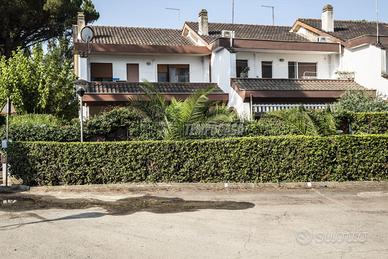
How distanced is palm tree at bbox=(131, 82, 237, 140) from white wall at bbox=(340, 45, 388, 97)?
543 inches

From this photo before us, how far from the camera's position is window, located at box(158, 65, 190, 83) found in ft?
91.5

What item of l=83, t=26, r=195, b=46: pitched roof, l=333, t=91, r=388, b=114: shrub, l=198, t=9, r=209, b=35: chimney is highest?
l=198, t=9, r=209, b=35: chimney

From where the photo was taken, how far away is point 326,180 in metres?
14.6

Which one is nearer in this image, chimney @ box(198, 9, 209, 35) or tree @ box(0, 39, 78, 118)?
tree @ box(0, 39, 78, 118)

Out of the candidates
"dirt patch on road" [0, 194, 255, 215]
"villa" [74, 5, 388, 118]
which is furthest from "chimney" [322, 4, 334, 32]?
"dirt patch on road" [0, 194, 255, 215]

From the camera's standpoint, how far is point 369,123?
16.2 metres

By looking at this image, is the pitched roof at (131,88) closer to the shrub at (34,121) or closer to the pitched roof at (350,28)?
the shrub at (34,121)

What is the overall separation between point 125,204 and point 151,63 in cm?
1702

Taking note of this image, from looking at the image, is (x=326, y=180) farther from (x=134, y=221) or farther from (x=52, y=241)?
(x=52, y=241)

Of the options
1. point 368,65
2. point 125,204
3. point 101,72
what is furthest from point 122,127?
point 368,65

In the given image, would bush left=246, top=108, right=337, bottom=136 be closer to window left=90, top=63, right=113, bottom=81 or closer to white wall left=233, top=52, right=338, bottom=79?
white wall left=233, top=52, right=338, bottom=79

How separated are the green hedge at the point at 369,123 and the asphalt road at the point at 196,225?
346cm

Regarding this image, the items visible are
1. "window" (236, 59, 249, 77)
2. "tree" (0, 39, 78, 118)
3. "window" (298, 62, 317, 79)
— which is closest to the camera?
"tree" (0, 39, 78, 118)

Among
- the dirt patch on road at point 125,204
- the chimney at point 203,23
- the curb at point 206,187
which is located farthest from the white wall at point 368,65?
the dirt patch on road at point 125,204
